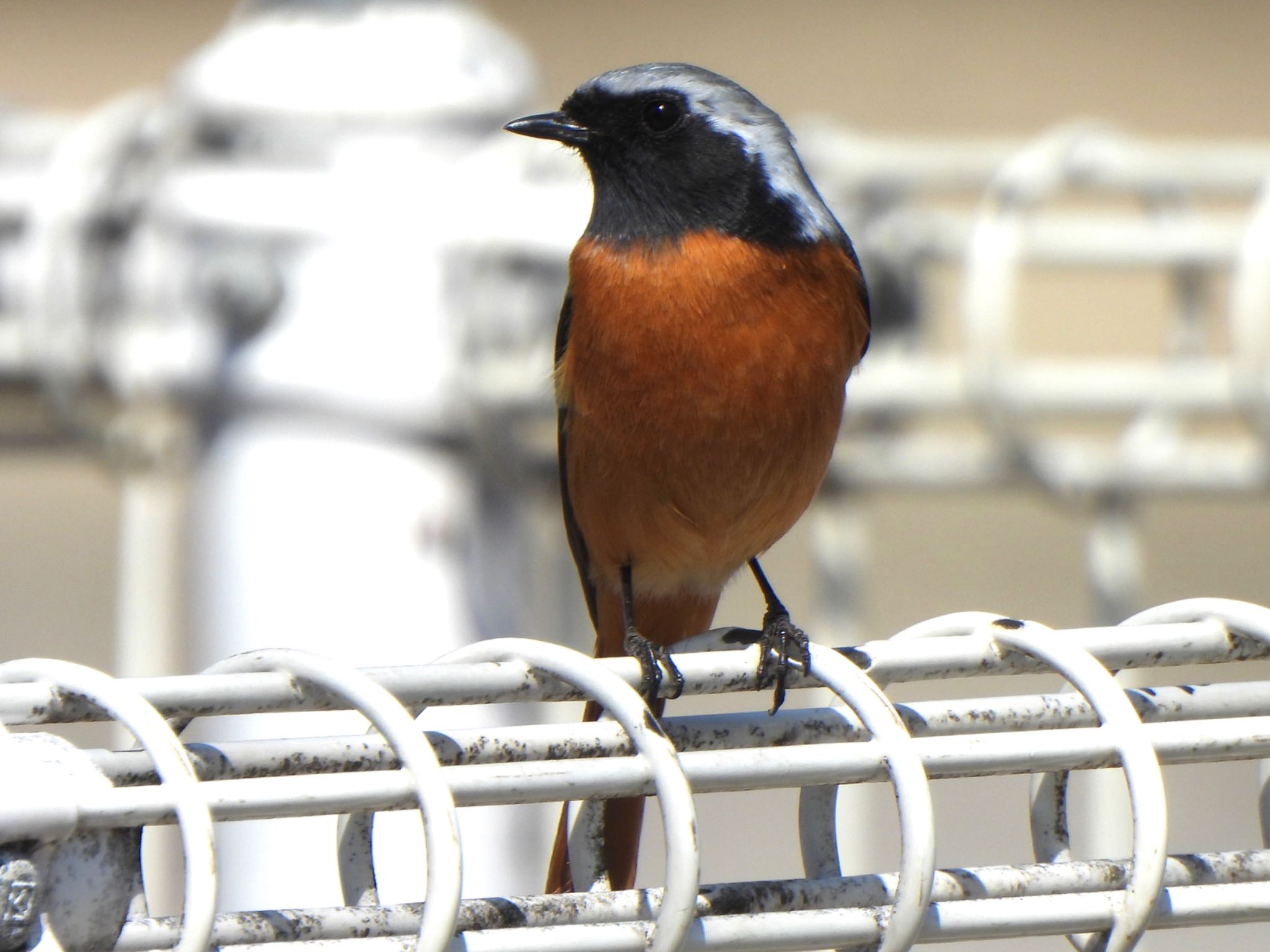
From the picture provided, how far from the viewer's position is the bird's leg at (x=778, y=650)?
1.51m

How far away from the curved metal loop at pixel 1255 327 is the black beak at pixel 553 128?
119cm

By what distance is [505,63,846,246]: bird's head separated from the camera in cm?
292

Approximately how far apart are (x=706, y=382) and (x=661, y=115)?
1.86 ft

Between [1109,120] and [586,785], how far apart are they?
53.6 feet

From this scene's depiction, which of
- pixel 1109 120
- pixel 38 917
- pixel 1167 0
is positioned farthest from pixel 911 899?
pixel 1167 0

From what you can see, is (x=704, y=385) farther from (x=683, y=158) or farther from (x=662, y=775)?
(x=662, y=775)

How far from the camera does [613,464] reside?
2.88 meters

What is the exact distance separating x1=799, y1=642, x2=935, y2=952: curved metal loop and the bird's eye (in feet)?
5.63

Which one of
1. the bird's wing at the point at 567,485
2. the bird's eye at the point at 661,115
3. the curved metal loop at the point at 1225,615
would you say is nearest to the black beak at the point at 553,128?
the bird's eye at the point at 661,115

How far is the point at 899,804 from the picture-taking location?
1.39 meters

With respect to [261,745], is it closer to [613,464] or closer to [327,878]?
[613,464]

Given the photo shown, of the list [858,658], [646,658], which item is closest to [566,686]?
[858,658]

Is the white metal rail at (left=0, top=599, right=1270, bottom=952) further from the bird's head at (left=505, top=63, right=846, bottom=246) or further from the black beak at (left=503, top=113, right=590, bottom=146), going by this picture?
the black beak at (left=503, top=113, right=590, bottom=146)

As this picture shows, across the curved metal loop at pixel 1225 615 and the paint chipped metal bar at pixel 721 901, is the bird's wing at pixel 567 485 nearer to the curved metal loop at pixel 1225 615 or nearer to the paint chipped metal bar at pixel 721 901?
the curved metal loop at pixel 1225 615
